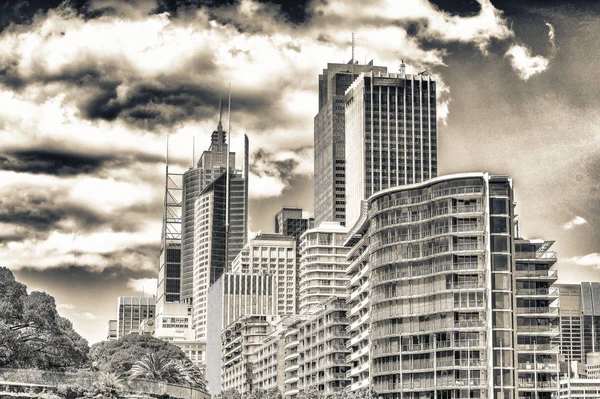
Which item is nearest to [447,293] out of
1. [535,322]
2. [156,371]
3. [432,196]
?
[535,322]

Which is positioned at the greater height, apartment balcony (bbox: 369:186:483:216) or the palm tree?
apartment balcony (bbox: 369:186:483:216)

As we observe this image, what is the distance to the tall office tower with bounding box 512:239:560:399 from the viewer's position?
169 m

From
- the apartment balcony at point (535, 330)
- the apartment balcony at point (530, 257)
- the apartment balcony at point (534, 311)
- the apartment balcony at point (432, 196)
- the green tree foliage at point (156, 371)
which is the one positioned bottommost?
the green tree foliage at point (156, 371)

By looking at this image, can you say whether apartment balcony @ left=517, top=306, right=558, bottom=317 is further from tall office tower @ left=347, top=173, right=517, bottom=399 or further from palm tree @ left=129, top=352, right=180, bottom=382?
palm tree @ left=129, top=352, right=180, bottom=382

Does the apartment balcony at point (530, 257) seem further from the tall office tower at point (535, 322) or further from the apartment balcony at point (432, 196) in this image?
the apartment balcony at point (432, 196)

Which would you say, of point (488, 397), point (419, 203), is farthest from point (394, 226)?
point (488, 397)

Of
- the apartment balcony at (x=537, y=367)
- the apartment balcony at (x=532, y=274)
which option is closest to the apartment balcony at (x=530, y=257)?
the apartment balcony at (x=532, y=274)

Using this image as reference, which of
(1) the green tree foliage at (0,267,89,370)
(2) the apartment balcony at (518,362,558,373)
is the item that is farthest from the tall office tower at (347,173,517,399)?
(1) the green tree foliage at (0,267,89,370)

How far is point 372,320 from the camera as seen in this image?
182375 millimetres

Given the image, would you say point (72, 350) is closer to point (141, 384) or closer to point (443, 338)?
point (141, 384)

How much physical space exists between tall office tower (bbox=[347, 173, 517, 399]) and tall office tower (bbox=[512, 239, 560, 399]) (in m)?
2.98

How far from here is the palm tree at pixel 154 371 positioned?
172 m

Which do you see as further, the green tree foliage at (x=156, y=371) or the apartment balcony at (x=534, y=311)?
the green tree foliage at (x=156, y=371)

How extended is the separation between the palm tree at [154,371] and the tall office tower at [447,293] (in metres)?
32.7
